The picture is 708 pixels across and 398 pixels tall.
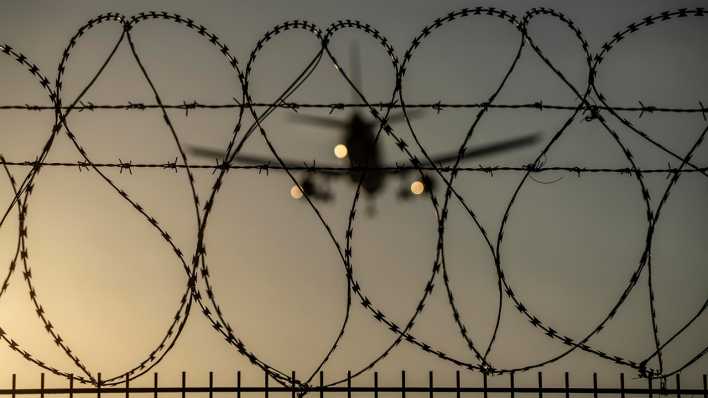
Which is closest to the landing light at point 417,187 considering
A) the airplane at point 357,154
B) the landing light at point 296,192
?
the airplane at point 357,154

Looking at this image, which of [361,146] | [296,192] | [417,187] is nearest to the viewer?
[417,187]

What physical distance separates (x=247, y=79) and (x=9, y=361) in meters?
4.85

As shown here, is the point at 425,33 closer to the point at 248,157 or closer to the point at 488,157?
the point at 488,157

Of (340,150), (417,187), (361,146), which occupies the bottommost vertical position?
(417,187)

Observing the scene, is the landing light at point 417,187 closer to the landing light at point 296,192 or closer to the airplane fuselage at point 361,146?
the airplane fuselage at point 361,146

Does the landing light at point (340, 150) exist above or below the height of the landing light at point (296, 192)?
above

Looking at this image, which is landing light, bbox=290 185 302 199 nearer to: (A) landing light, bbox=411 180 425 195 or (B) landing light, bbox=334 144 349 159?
(B) landing light, bbox=334 144 349 159

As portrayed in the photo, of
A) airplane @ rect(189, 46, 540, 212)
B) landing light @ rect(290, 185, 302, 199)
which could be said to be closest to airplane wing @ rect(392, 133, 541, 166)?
airplane @ rect(189, 46, 540, 212)

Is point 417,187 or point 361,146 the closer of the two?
point 417,187

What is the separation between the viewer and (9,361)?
6785 millimetres

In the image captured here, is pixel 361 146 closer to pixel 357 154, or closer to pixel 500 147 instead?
pixel 357 154

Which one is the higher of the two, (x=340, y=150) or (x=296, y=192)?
(x=340, y=150)

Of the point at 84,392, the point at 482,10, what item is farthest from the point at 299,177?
the point at 482,10

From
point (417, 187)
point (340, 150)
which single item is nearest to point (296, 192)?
point (340, 150)
